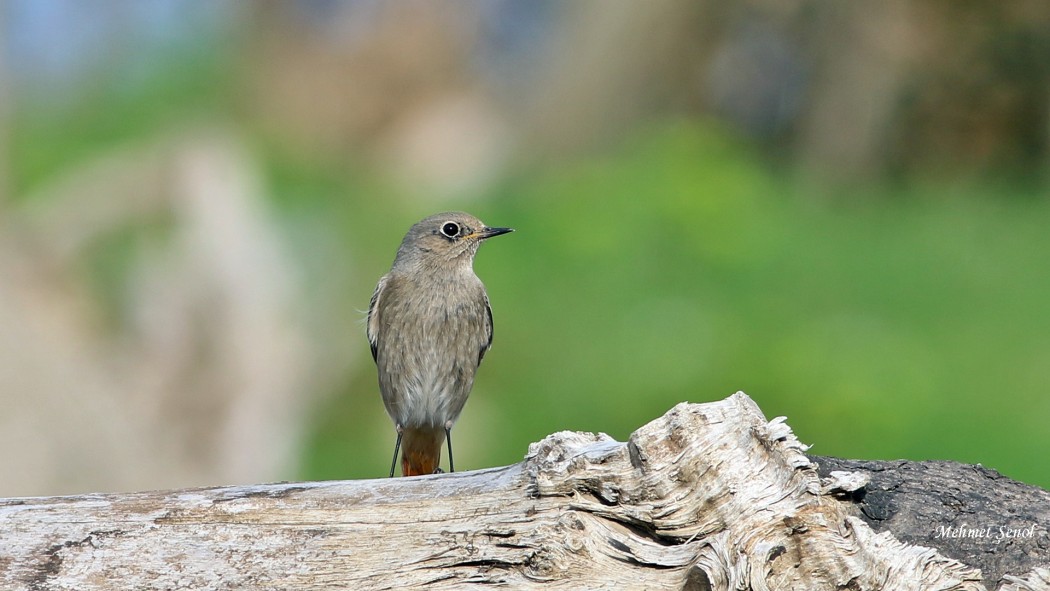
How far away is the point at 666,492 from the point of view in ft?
12.0

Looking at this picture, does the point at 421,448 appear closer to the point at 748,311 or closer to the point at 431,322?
the point at 431,322

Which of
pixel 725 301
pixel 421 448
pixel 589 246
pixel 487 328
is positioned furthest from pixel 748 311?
pixel 421 448

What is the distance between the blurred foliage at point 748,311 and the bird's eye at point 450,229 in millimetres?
2885

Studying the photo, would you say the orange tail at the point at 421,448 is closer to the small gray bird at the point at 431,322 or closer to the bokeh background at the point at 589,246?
the small gray bird at the point at 431,322

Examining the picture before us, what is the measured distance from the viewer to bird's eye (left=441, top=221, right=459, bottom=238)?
632 cm

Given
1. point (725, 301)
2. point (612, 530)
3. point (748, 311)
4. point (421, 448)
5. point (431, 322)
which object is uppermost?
point (725, 301)

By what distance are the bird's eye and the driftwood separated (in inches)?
104

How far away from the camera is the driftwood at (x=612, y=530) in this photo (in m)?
3.57

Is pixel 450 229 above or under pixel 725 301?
under

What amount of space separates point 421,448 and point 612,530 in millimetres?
3027

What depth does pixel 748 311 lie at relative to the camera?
9.91 m

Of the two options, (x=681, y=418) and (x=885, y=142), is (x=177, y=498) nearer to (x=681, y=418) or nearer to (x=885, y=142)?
(x=681, y=418)

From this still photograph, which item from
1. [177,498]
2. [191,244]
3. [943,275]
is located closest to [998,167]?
[943,275]

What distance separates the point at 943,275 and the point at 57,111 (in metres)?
10.7
